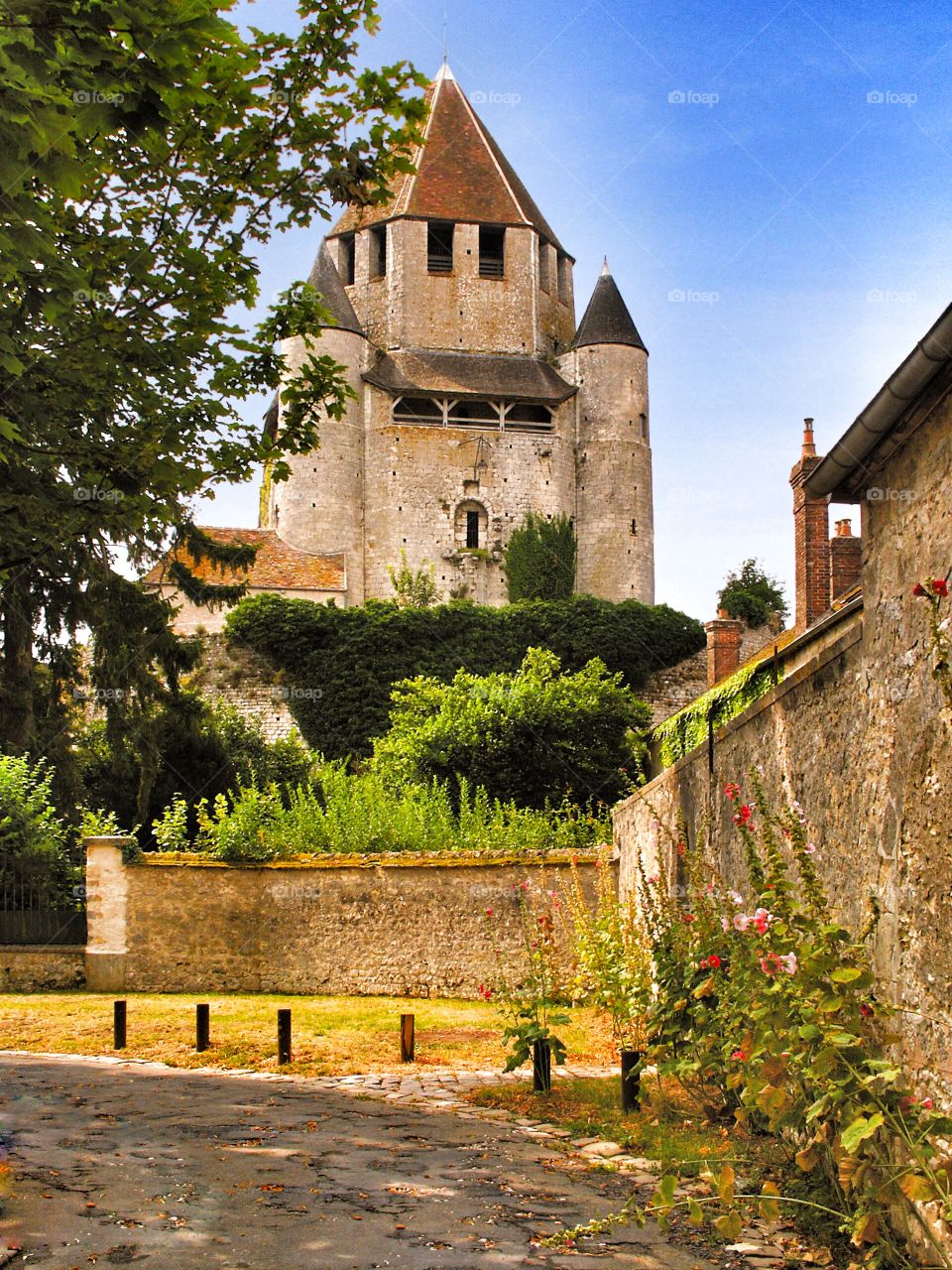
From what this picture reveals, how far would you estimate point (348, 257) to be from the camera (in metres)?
48.4

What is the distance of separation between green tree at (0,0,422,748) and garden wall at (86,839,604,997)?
6068 millimetres

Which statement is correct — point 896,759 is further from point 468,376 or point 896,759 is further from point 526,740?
point 468,376

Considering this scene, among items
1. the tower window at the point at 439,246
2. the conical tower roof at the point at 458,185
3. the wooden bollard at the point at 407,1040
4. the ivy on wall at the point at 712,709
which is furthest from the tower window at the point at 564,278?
the wooden bollard at the point at 407,1040

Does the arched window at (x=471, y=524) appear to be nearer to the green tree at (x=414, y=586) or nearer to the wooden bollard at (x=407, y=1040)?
the green tree at (x=414, y=586)

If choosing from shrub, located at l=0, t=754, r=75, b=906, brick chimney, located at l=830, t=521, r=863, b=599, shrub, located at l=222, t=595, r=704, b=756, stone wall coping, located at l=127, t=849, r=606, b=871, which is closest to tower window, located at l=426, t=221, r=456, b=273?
shrub, located at l=222, t=595, r=704, b=756

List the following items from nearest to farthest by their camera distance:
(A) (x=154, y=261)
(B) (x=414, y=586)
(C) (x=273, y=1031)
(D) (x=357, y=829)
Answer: (A) (x=154, y=261), (C) (x=273, y=1031), (D) (x=357, y=829), (B) (x=414, y=586)

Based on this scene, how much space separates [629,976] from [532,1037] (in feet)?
2.40

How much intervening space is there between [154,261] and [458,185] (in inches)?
1677

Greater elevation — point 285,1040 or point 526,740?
point 526,740

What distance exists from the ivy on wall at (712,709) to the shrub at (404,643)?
38.6 feet

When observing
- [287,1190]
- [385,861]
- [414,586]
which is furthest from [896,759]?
[414,586]

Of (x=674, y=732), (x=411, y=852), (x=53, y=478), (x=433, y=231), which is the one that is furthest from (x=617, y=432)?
(x=53, y=478)

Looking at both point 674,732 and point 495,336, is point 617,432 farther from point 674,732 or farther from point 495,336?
point 674,732

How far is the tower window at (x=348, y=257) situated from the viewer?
4809 cm
